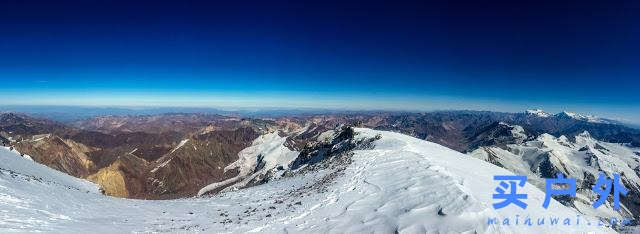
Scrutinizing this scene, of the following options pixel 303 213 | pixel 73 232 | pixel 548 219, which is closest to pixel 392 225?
pixel 303 213

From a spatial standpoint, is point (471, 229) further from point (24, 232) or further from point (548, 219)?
point (24, 232)

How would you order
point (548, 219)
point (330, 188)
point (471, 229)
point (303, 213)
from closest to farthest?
point (471, 229), point (548, 219), point (303, 213), point (330, 188)

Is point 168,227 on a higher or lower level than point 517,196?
lower

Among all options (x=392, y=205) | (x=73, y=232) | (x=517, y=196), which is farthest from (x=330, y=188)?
(x=73, y=232)

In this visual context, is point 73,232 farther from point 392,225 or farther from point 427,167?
point 427,167

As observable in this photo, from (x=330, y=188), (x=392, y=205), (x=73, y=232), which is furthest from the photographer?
(x=330, y=188)

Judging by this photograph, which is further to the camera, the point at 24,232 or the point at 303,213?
the point at 303,213
